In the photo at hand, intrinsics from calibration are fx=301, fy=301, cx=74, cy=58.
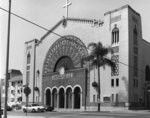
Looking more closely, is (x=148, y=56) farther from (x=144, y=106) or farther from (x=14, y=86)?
(x=14, y=86)

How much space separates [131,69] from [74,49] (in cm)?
1415

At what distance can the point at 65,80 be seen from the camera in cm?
6125

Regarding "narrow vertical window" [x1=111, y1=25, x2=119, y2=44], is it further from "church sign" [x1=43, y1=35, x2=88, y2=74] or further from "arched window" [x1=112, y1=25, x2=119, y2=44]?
"church sign" [x1=43, y1=35, x2=88, y2=74]

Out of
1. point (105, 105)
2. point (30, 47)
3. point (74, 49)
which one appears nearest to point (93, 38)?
point (74, 49)

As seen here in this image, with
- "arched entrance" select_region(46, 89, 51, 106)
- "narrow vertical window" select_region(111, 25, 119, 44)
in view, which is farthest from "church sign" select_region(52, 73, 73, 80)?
"narrow vertical window" select_region(111, 25, 119, 44)

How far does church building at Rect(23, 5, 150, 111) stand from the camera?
50.0 meters

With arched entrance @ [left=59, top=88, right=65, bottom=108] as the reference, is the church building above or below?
above

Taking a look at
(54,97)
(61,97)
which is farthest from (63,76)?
(54,97)

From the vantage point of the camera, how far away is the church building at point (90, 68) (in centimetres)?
4997

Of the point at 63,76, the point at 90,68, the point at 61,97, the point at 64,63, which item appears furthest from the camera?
the point at 64,63

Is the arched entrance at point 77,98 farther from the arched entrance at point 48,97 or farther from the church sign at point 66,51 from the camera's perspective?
the arched entrance at point 48,97

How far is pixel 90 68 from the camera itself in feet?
182

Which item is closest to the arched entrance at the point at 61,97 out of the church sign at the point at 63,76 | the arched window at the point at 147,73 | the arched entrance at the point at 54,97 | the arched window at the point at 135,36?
the arched entrance at the point at 54,97

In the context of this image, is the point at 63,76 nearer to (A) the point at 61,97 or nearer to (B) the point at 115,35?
(A) the point at 61,97
